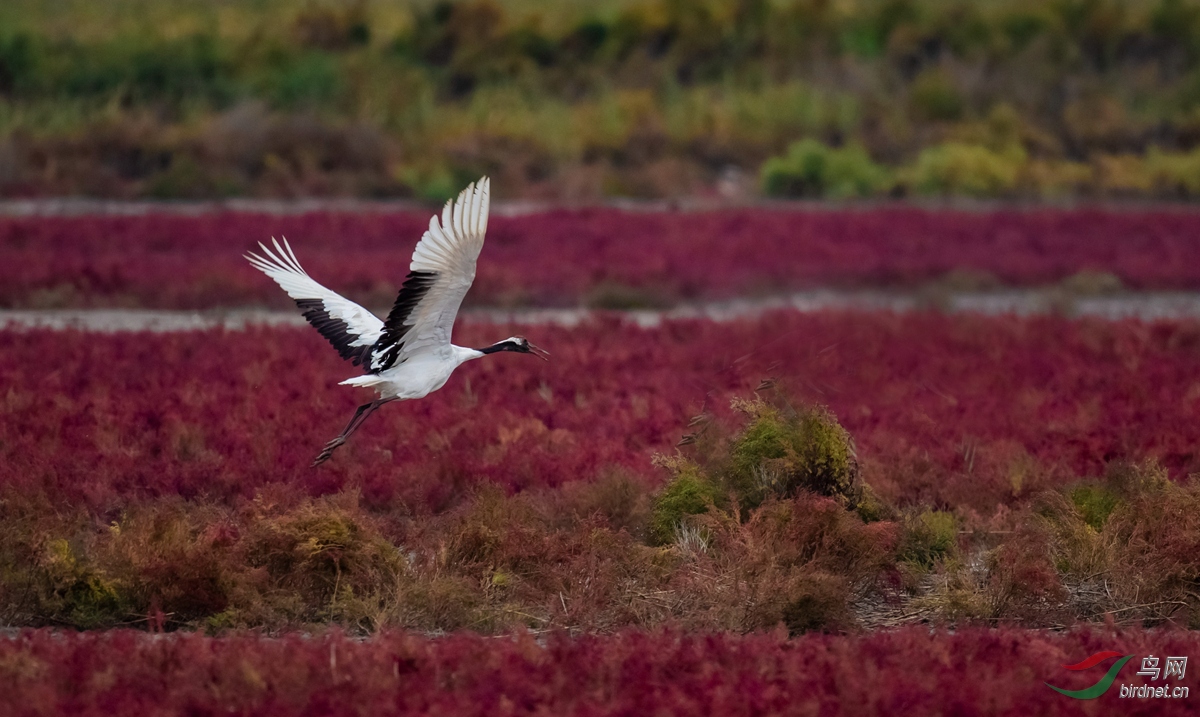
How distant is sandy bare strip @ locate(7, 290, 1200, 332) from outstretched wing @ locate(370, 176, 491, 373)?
733cm

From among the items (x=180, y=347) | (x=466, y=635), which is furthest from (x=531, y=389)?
(x=466, y=635)

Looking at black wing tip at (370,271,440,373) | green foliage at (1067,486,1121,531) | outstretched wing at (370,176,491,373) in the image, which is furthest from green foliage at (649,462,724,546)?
green foliage at (1067,486,1121,531)

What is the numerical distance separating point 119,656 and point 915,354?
961cm

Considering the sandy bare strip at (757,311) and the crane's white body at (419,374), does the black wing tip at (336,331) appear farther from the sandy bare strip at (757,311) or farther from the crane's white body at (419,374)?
the sandy bare strip at (757,311)

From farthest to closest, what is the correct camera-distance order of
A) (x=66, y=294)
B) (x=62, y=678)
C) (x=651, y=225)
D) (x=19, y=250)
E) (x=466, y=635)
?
(x=651, y=225) → (x=19, y=250) → (x=66, y=294) → (x=466, y=635) → (x=62, y=678)

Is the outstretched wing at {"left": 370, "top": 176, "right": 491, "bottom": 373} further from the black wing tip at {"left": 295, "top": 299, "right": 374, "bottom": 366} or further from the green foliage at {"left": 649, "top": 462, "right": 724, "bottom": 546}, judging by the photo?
the green foliage at {"left": 649, "top": 462, "right": 724, "bottom": 546}

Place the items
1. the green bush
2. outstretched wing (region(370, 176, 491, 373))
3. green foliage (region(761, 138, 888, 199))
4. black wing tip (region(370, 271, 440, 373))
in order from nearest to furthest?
outstretched wing (region(370, 176, 491, 373)), black wing tip (region(370, 271, 440, 373)), green foliage (region(761, 138, 888, 199)), the green bush

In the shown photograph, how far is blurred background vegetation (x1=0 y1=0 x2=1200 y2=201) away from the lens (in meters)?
32.3

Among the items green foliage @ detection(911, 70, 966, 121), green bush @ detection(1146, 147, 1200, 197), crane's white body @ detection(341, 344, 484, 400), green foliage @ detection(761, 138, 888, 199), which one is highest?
crane's white body @ detection(341, 344, 484, 400)

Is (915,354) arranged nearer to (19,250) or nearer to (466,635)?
(466,635)

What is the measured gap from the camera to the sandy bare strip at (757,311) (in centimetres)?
1769

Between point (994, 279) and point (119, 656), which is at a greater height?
point (119, 656)

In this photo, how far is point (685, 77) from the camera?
4184 centimetres

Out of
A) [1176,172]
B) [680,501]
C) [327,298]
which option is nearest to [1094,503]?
[680,501]
